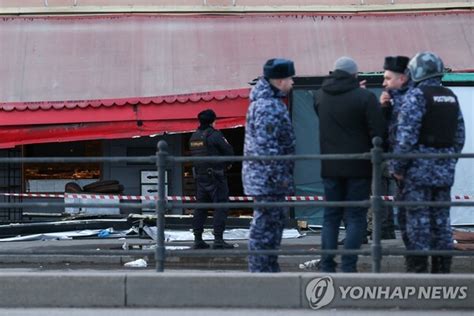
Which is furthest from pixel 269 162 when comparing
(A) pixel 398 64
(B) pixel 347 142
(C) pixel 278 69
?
(A) pixel 398 64

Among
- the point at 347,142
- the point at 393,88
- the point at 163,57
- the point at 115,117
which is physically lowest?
the point at 347,142

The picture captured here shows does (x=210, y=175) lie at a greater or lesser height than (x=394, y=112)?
lesser

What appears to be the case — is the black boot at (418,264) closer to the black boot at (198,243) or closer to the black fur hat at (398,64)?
the black fur hat at (398,64)

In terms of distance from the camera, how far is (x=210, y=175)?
11.5m

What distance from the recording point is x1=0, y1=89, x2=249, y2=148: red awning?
1408 cm

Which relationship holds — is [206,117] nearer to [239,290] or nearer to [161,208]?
[161,208]

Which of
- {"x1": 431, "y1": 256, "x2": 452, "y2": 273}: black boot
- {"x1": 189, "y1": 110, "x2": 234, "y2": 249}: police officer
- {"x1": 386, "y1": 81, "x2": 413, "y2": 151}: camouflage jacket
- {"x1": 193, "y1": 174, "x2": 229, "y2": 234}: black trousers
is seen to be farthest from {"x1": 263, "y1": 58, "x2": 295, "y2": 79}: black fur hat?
{"x1": 193, "y1": 174, "x2": 229, "y2": 234}: black trousers

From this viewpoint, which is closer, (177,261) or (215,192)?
(177,261)

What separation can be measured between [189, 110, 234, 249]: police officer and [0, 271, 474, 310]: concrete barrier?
14.3 ft

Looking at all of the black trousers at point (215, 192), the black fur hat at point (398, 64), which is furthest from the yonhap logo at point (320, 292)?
the black trousers at point (215, 192)

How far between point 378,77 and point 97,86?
4935mm

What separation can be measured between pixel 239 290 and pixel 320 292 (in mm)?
636

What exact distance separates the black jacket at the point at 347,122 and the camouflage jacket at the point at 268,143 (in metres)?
0.33

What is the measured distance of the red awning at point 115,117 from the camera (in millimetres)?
14078
